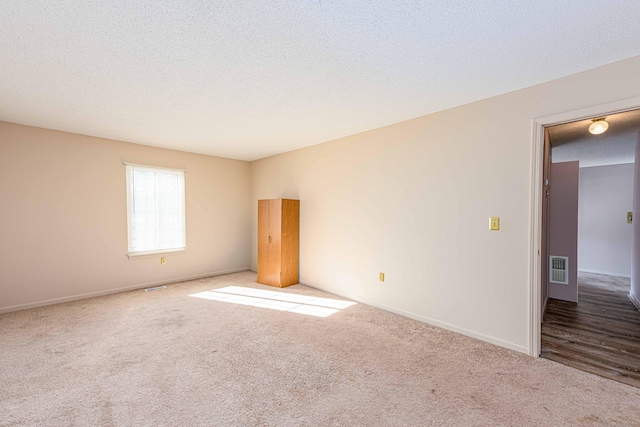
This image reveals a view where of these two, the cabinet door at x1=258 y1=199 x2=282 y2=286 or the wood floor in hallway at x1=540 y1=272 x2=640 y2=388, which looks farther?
the cabinet door at x1=258 y1=199 x2=282 y2=286

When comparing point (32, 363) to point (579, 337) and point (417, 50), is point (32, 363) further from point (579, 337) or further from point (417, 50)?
point (579, 337)

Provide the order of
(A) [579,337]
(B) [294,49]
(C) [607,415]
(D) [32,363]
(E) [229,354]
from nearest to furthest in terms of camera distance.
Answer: (C) [607,415] → (B) [294,49] → (D) [32,363] → (E) [229,354] → (A) [579,337]

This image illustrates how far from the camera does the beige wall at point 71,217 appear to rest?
353cm

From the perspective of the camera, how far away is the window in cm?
448

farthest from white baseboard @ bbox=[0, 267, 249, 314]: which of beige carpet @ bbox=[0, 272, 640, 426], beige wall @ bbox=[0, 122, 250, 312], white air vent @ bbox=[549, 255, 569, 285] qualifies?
white air vent @ bbox=[549, 255, 569, 285]

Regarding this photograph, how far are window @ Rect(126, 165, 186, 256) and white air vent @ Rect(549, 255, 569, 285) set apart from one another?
602cm

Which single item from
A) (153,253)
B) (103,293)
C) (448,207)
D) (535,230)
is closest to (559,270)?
(535,230)

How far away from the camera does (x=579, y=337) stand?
9.28 ft

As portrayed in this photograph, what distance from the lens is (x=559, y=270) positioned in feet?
13.5

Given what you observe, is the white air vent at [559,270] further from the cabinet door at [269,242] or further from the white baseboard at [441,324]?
the cabinet door at [269,242]

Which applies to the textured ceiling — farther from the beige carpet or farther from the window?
the window

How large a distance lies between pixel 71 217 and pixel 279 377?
386 centimetres

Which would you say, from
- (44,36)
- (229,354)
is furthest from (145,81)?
(229,354)

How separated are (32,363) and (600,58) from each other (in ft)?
16.6
